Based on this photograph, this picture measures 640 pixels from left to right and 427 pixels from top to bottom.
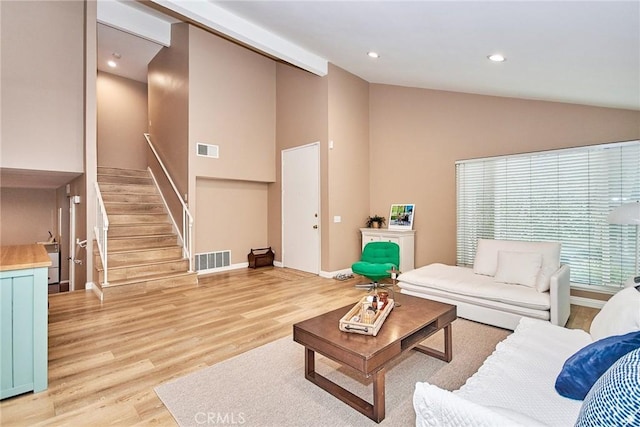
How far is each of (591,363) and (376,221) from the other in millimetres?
4665

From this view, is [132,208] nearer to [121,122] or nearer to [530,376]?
[121,122]

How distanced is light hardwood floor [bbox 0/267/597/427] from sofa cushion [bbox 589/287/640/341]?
1.74 m

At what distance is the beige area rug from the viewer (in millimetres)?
1853

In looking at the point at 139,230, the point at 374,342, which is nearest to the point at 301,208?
the point at 139,230

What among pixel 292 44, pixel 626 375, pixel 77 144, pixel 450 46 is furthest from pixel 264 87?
pixel 626 375

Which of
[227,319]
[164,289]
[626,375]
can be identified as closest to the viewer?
[626,375]

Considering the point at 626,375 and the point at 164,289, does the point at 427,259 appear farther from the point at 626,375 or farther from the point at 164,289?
the point at 626,375

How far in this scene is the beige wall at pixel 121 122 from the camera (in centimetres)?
737

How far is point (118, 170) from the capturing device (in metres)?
6.44

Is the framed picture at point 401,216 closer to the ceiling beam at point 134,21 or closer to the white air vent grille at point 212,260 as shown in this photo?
the white air vent grille at point 212,260

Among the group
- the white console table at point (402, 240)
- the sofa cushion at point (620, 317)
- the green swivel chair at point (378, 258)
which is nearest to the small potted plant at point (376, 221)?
the white console table at point (402, 240)

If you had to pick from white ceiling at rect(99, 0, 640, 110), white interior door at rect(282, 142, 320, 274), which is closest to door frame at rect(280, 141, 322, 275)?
white interior door at rect(282, 142, 320, 274)

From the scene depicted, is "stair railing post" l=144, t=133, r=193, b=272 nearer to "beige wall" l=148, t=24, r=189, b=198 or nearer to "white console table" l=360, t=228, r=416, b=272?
"beige wall" l=148, t=24, r=189, b=198

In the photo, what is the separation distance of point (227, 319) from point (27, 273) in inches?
72.1
